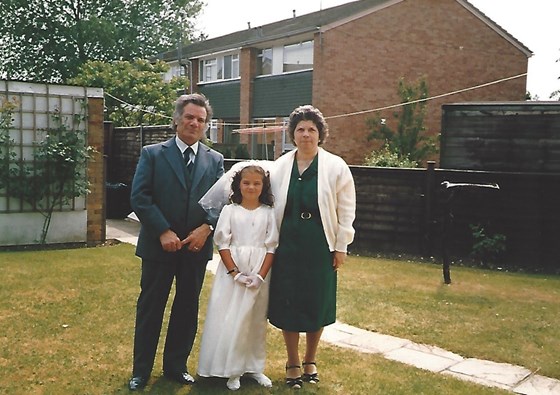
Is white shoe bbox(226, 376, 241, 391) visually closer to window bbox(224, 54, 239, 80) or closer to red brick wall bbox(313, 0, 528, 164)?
red brick wall bbox(313, 0, 528, 164)

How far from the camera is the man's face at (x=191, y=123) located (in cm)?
416

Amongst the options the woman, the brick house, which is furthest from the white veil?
the brick house

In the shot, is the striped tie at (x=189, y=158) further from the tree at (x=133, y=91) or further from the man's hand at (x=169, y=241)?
the tree at (x=133, y=91)

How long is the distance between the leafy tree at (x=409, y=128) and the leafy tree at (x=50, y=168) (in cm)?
1174

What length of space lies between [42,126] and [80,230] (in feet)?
6.24

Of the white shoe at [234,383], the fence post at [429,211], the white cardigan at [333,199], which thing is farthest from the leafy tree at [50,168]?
the white shoe at [234,383]

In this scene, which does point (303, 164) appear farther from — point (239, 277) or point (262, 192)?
point (239, 277)

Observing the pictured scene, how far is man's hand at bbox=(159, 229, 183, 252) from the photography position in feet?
13.0

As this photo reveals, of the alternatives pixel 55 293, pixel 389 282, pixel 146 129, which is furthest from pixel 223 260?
pixel 146 129

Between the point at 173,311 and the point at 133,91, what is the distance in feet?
67.5

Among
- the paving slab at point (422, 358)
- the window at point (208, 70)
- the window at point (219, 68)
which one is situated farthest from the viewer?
the window at point (208, 70)

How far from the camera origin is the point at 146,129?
15.2m

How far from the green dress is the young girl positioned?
11 cm

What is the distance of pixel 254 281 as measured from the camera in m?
4.08
